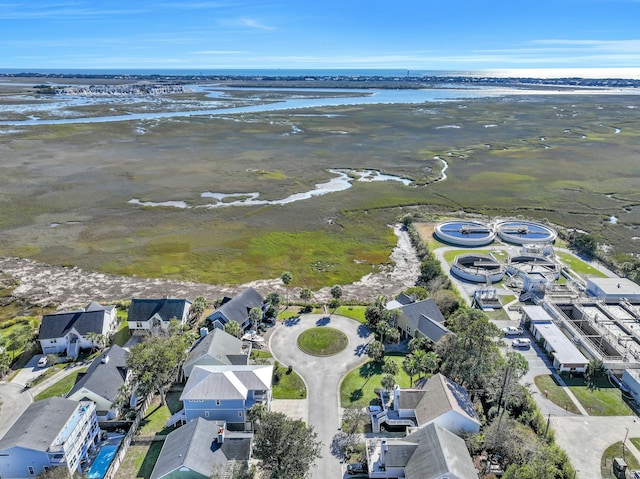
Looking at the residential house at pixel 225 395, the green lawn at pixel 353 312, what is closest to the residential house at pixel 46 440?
the residential house at pixel 225 395

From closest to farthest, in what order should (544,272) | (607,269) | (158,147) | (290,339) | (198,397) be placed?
1. (198,397)
2. (290,339)
3. (544,272)
4. (607,269)
5. (158,147)

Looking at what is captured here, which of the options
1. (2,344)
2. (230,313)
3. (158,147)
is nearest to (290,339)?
(230,313)

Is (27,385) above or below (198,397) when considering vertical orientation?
below

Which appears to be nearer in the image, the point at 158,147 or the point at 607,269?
the point at 607,269

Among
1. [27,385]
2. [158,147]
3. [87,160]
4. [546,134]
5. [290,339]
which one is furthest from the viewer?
[546,134]

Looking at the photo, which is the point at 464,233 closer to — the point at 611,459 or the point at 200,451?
the point at 611,459

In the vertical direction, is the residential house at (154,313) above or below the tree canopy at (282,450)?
below

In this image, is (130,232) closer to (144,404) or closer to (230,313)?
(230,313)

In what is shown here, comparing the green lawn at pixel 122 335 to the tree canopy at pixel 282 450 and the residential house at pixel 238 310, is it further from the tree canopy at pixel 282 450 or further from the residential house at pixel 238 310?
the tree canopy at pixel 282 450
